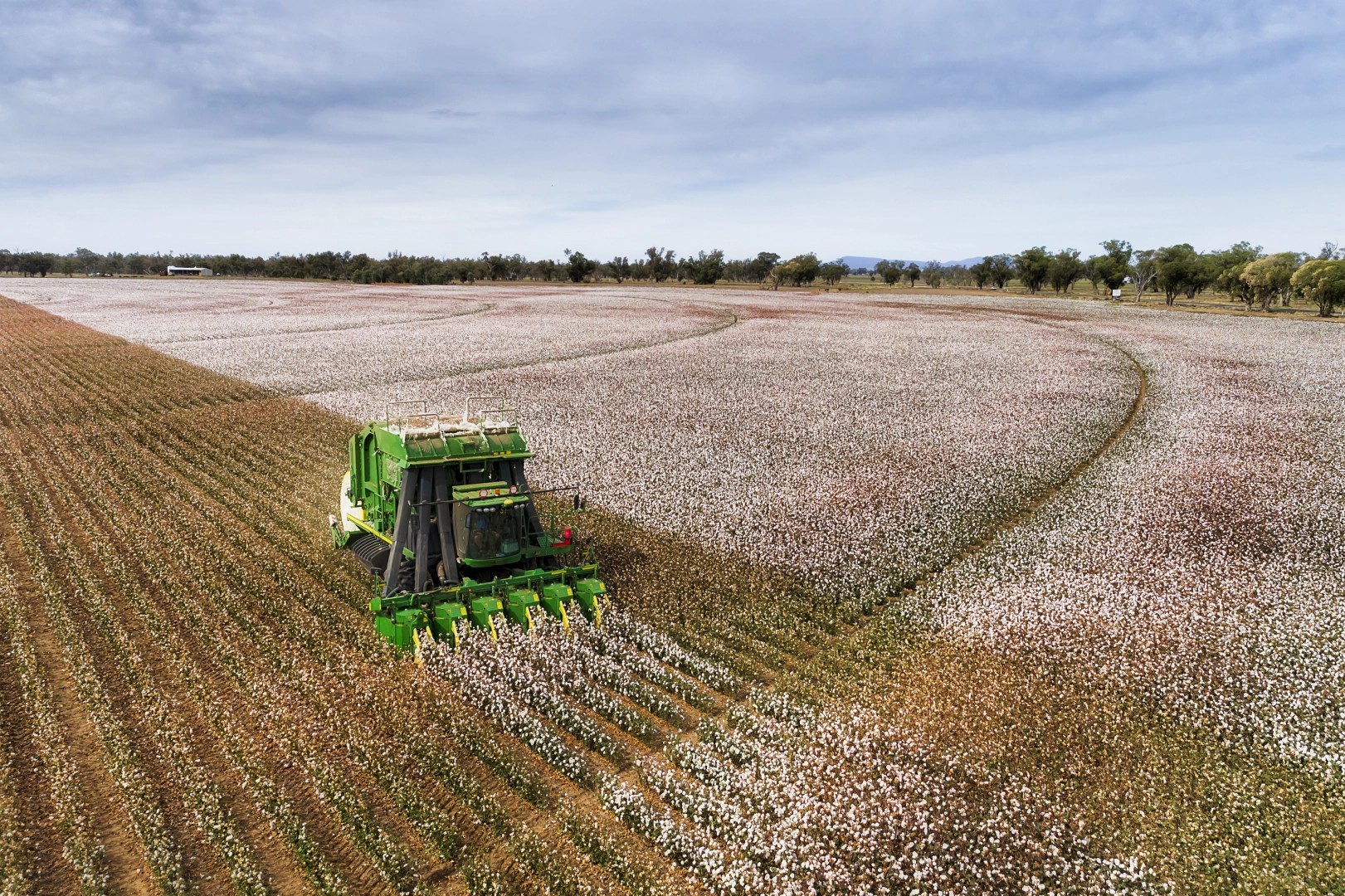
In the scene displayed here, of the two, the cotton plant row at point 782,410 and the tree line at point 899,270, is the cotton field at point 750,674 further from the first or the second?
the tree line at point 899,270

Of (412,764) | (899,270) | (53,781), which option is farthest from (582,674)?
(899,270)

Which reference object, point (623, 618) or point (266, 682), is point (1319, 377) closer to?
point (623, 618)

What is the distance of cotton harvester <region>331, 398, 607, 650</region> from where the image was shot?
13.5 metres

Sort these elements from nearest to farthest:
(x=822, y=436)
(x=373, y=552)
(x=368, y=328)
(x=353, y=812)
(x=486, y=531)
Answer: (x=353, y=812) → (x=486, y=531) → (x=373, y=552) → (x=822, y=436) → (x=368, y=328)

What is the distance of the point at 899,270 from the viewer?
17488 centimetres

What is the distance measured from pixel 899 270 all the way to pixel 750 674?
574ft

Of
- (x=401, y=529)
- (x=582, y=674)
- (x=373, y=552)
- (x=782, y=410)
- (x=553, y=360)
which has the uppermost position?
(x=553, y=360)

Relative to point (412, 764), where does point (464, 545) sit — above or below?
above

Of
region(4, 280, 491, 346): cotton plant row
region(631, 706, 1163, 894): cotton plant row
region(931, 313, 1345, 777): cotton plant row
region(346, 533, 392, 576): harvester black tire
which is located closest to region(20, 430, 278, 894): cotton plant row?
region(346, 533, 392, 576): harvester black tire

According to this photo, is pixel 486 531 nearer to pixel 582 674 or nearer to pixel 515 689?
pixel 515 689

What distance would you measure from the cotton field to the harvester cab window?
160 cm

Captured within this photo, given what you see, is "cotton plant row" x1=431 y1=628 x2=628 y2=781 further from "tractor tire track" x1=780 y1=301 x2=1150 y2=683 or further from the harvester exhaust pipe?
"tractor tire track" x1=780 y1=301 x2=1150 y2=683

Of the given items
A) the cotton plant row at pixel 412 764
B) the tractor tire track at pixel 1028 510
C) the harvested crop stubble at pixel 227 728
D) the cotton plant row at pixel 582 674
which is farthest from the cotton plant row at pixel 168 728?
the tractor tire track at pixel 1028 510

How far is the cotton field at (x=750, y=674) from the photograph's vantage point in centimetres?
930
